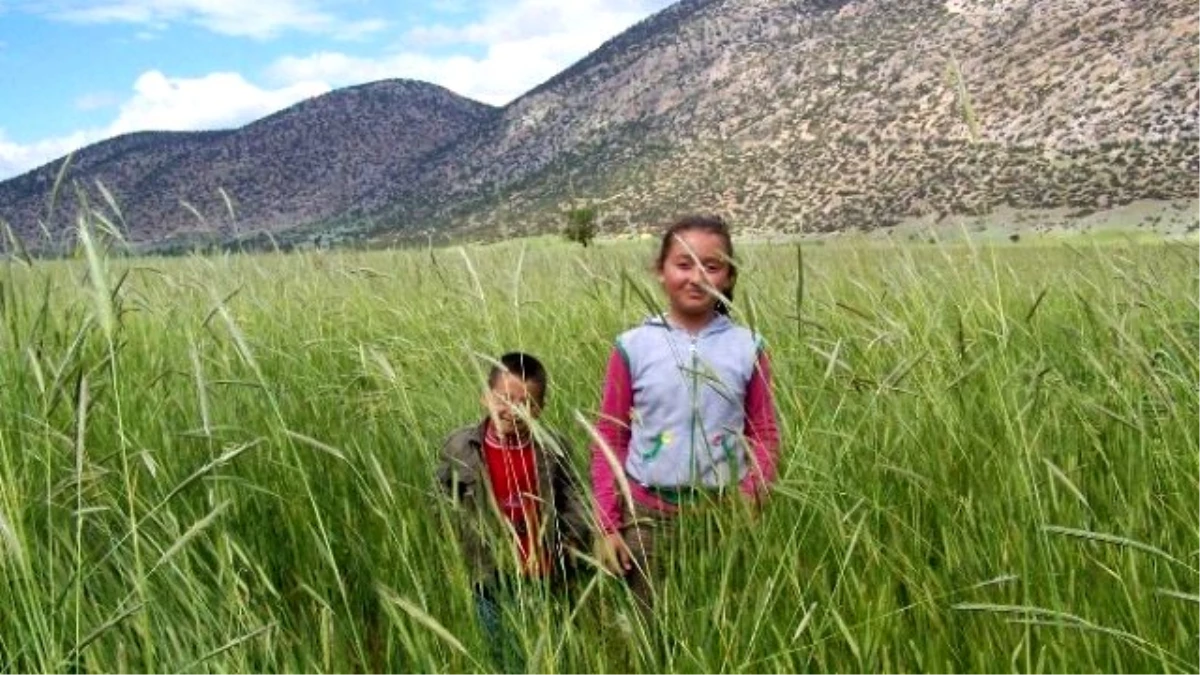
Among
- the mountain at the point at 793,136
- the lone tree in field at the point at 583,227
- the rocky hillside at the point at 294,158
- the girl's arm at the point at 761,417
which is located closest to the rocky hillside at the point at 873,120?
the mountain at the point at 793,136

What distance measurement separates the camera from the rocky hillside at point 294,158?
4075 inches

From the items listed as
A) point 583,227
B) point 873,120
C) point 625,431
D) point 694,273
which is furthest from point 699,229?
point 873,120

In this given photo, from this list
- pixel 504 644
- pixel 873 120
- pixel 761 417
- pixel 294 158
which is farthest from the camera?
pixel 294 158

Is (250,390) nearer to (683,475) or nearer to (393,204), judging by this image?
(683,475)

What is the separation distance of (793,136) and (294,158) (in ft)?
201

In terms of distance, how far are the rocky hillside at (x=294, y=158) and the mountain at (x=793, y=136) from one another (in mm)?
307

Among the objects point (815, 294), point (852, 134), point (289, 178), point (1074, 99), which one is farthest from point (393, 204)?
point (815, 294)

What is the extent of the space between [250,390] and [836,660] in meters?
1.89

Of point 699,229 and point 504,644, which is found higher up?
point 699,229

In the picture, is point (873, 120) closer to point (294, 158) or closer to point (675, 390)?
point (675, 390)

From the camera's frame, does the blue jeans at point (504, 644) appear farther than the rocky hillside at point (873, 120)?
No

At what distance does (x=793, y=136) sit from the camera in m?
66.0

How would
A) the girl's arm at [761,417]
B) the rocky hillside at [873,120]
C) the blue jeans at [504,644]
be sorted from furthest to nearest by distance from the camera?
the rocky hillside at [873,120], the girl's arm at [761,417], the blue jeans at [504,644]

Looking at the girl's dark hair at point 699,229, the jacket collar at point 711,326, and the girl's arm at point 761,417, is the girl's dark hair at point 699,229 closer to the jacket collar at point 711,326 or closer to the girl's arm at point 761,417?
the jacket collar at point 711,326
